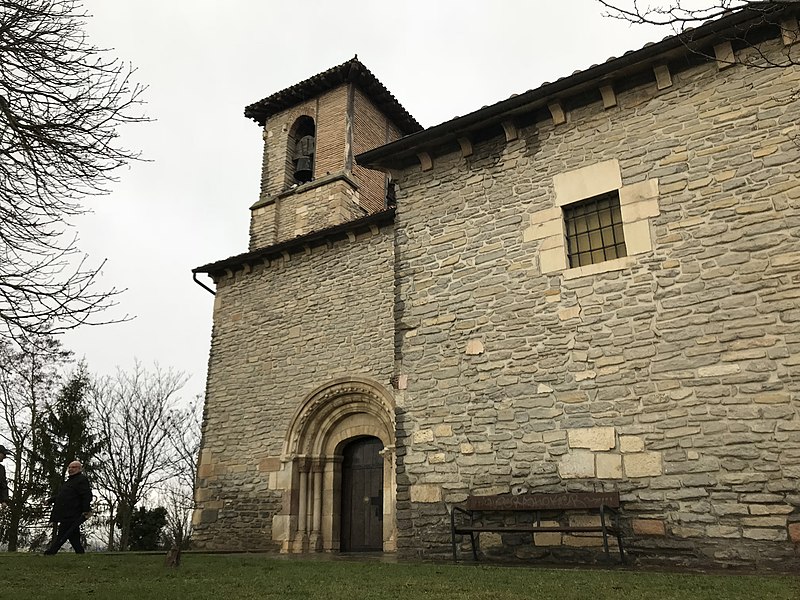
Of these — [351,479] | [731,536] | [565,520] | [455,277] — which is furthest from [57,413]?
[731,536]

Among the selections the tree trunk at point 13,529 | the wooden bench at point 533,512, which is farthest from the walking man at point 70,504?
the tree trunk at point 13,529

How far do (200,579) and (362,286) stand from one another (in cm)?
684

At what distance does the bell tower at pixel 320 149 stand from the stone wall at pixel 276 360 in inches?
90.3

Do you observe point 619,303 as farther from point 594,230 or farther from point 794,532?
point 794,532

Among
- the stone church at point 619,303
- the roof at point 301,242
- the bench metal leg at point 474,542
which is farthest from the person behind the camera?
the roof at point 301,242

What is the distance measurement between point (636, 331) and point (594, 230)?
1413 millimetres

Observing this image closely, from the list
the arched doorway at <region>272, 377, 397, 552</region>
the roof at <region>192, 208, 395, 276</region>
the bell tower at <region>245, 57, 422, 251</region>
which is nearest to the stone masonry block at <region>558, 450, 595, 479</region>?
the arched doorway at <region>272, 377, 397, 552</region>

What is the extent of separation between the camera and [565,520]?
6.45 metres

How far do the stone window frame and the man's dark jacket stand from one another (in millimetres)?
6532

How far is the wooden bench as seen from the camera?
6059 millimetres

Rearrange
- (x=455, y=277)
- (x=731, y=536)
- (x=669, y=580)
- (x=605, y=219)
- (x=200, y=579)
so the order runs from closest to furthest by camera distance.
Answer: (x=669, y=580) < (x=200, y=579) < (x=731, y=536) < (x=605, y=219) < (x=455, y=277)

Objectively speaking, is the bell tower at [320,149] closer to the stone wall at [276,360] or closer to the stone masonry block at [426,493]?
the stone wall at [276,360]

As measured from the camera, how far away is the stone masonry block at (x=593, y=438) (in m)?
6.48

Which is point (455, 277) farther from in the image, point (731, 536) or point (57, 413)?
point (57, 413)
